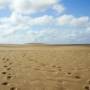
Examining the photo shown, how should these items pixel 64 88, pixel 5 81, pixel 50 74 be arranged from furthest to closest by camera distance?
1. pixel 50 74
2. pixel 5 81
3. pixel 64 88

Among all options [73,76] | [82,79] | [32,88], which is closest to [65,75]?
[73,76]

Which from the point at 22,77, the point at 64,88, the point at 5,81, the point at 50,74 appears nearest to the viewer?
the point at 64,88

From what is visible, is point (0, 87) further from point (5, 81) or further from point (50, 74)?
point (50, 74)

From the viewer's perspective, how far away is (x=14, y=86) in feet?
18.0

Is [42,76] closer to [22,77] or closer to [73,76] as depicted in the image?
[22,77]

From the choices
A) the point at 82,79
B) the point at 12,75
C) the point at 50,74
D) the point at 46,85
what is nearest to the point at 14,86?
the point at 46,85

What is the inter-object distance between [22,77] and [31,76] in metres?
0.35

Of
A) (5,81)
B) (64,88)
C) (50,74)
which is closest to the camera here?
(64,88)

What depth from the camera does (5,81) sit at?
6023 mm

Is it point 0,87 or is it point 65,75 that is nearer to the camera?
point 0,87

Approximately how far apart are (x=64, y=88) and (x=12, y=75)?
7.94ft

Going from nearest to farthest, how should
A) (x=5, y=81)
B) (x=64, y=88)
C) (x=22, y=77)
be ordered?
(x=64, y=88), (x=5, y=81), (x=22, y=77)

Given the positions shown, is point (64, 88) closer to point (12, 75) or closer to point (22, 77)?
point (22, 77)

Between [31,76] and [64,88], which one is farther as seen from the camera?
[31,76]
